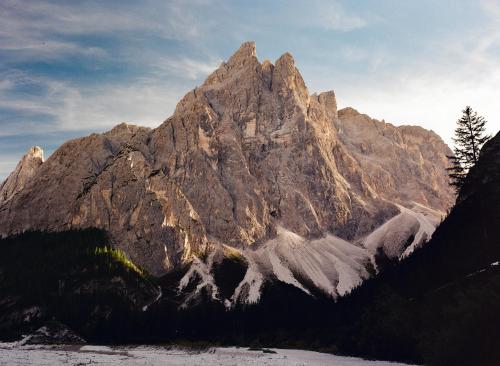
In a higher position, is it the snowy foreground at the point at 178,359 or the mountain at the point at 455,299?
the mountain at the point at 455,299

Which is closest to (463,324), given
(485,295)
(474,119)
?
(485,295)

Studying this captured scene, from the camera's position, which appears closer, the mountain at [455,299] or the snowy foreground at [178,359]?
the mountain at [455,299]

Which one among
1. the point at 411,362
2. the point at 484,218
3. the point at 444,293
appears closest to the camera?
the point at 411,362

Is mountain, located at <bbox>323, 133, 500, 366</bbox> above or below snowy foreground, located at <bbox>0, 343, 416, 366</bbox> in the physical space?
above

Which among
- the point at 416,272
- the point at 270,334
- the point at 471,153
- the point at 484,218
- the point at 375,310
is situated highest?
the point at 471,153

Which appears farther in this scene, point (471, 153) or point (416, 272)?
point (416, 272)

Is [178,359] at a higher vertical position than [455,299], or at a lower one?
lower

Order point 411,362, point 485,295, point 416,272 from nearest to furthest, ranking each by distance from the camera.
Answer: point 485,295
point 411,362
point 416,272

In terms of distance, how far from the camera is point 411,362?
7550 cm

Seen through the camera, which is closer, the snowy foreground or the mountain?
Result: the mountain

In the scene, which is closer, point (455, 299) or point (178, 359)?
point (455, 299)

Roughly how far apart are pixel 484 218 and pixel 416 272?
32703 mm

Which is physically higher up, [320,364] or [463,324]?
[463,324]

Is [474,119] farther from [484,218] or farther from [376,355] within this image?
[376,355]
